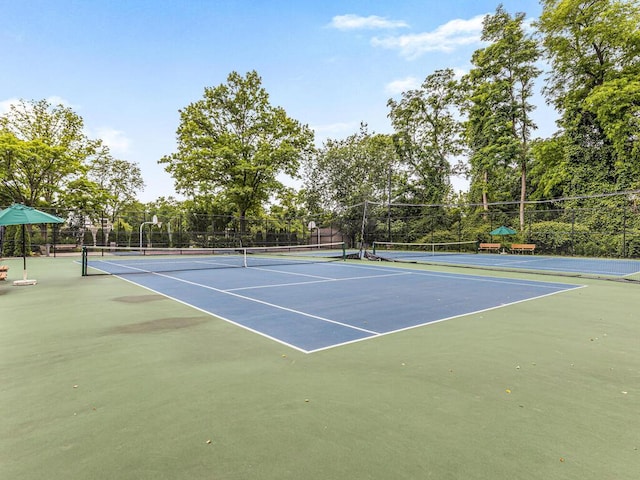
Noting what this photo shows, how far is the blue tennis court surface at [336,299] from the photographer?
5316mm

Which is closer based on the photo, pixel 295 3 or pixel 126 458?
pixel 126 458

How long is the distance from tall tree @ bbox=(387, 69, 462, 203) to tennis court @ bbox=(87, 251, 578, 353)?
26.9m

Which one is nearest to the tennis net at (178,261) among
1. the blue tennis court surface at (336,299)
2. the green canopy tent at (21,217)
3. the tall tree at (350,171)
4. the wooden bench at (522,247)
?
the green canopy tent at (21,217)

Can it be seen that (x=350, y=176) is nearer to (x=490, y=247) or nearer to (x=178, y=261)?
(x=490, y=247)

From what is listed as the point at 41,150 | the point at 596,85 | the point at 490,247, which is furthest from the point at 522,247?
the point at 41,150

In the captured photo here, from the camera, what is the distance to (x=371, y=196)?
38375 millimetres

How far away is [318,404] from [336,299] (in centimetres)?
493

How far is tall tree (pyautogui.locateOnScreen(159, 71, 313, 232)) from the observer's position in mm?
30531

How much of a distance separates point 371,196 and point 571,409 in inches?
1427

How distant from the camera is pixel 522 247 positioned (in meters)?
24.9

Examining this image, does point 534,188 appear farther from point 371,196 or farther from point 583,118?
point 371,196

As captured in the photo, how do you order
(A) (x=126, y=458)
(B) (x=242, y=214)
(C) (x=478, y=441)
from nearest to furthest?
(A) (x=126, y=458) < (C) (x=478, y=441) < (B) (x=242, y=214)

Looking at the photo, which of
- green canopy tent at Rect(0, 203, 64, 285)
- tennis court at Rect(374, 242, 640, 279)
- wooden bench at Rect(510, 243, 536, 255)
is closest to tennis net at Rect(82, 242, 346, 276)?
green canopy tent at Rect(0, 203, 64, 285)

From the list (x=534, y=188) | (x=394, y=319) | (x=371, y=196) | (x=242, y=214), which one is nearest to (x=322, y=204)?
(x=371, y=196)
